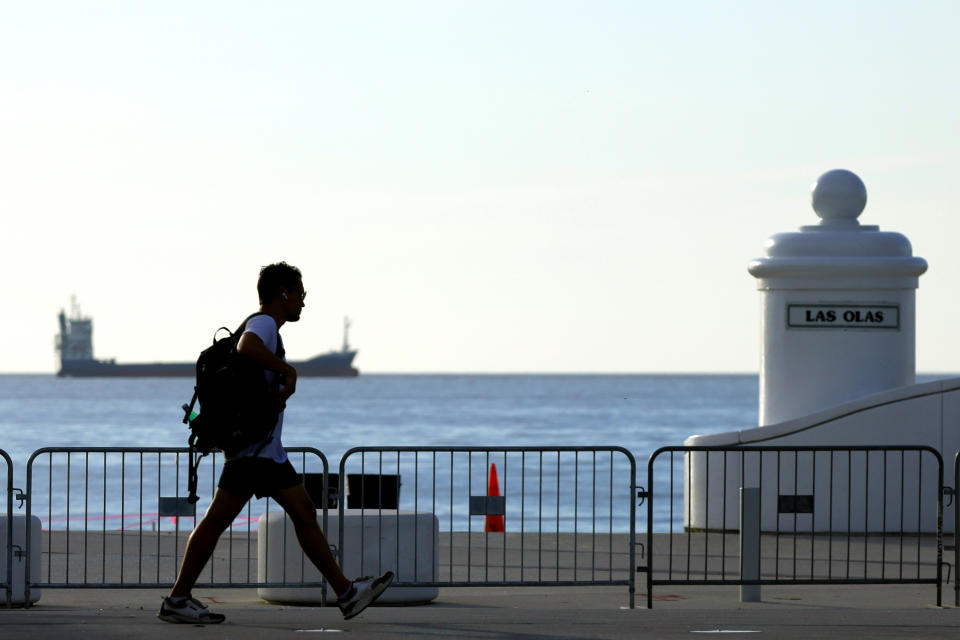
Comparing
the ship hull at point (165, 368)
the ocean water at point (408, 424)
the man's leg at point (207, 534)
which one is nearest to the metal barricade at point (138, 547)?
the man's leg at point (207, 534)

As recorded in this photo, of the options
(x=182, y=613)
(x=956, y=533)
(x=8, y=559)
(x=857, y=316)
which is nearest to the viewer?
(x=182, y=613)

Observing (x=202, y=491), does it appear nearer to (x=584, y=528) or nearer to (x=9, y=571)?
(x=584, y=528)

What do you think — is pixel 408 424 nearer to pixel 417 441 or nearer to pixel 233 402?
pixel 417 441

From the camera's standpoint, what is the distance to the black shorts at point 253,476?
28.5 ft

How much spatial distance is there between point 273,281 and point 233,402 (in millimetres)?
691

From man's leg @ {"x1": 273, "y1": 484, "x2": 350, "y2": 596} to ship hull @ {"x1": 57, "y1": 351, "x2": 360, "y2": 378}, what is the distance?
173224 mm

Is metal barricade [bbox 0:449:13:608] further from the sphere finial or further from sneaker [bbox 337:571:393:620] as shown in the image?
the sphere finial

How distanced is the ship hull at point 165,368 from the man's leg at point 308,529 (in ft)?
568

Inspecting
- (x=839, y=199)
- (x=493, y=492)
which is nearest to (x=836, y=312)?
(x=839, y=199)

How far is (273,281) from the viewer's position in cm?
893

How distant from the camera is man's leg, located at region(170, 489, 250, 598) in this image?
868 cm

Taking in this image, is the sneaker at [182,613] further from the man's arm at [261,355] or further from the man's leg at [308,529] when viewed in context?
the man's arm at [261,355]

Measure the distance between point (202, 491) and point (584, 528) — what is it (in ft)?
34.2

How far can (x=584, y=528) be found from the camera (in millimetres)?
24219
